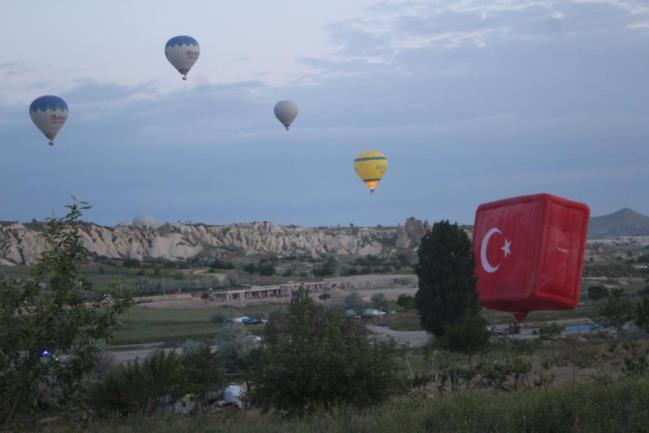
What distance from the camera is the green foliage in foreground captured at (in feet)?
28.7

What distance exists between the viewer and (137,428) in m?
10.7

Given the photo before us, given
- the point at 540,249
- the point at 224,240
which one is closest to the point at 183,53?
the point at 540,249

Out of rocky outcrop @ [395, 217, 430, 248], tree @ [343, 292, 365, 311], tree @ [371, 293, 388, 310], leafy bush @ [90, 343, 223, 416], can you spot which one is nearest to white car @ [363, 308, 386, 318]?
tree @ [343, 292, 365, 311]

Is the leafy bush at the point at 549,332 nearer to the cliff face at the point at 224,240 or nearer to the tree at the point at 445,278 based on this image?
the tree at the point at 445,278

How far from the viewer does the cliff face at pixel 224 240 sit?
11669 centimetres

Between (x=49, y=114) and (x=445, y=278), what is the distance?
88.4 feet

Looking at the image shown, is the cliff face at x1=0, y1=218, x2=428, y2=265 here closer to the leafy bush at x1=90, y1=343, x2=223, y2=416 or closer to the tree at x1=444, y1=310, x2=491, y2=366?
the tree at x1=444, y1=310, x2=491, y2=366

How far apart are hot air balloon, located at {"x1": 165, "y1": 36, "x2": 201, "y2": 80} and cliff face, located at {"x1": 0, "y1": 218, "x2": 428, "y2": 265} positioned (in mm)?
56270

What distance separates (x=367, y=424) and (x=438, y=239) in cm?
2394

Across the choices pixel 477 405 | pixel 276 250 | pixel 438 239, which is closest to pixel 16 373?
pixel 477 405

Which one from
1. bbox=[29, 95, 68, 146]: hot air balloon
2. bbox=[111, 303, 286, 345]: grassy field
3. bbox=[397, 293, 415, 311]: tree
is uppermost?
bbox=[29, 95, 68, 146]: hot air balloon

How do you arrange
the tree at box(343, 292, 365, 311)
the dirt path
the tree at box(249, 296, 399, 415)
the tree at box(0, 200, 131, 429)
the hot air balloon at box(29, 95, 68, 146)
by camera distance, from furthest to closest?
the tree at box(343, 292, 365, 311)
the hot air balloon at box(29, 95, 68, 146)
the dirt path
the tree at box(249, 296, 399, 415)
the tree at box(0, 200, 131, 429)

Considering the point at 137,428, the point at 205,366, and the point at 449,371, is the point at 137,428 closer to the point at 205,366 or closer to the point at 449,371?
the point at 449,371

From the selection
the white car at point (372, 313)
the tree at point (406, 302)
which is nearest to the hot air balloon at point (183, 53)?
the white car at point (372, 313)
